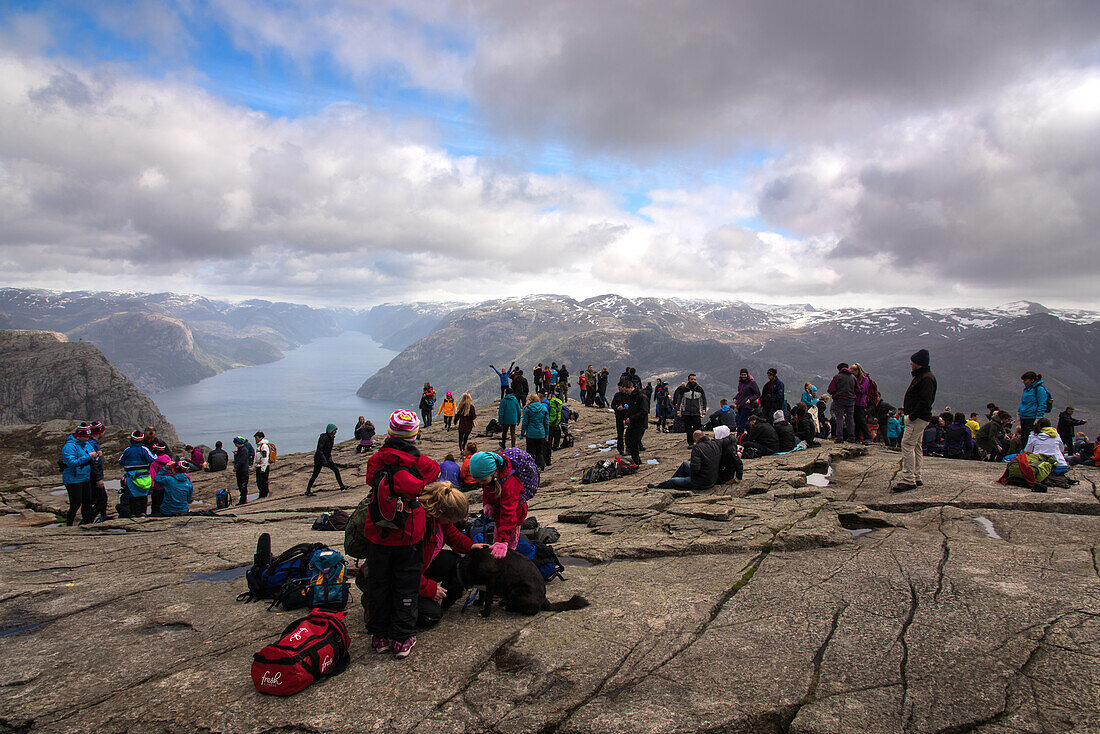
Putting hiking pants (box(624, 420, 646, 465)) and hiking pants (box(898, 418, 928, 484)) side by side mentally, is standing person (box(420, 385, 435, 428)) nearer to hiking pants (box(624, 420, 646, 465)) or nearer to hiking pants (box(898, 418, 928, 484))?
hiking pants (box(624, 420, 646, 465))

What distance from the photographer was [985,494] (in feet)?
35.2

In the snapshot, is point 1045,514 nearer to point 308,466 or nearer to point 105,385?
point 308,466

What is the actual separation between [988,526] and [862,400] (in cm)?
1216

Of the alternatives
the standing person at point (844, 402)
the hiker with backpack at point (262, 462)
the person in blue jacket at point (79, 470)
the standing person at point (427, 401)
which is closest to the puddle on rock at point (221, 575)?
the person in blue jacket at point (79, 470)

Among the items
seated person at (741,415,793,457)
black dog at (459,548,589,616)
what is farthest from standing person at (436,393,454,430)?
black dog at (459,548,589,616)

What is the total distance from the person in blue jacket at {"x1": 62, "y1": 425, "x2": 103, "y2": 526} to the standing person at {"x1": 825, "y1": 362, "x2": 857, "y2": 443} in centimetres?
2407

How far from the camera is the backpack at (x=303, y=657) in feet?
16.4

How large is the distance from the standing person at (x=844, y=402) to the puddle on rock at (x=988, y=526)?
33.7 ft

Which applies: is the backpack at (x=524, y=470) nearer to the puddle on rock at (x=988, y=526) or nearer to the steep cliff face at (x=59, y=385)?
the puddle on rock at (x=988, y=526)

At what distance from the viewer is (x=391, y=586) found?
588 cm

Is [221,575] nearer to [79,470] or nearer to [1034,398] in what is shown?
[79,470]

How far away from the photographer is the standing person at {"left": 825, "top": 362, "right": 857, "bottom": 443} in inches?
762

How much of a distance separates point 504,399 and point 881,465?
1341 cm

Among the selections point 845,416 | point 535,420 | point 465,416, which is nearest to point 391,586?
point 535,420
